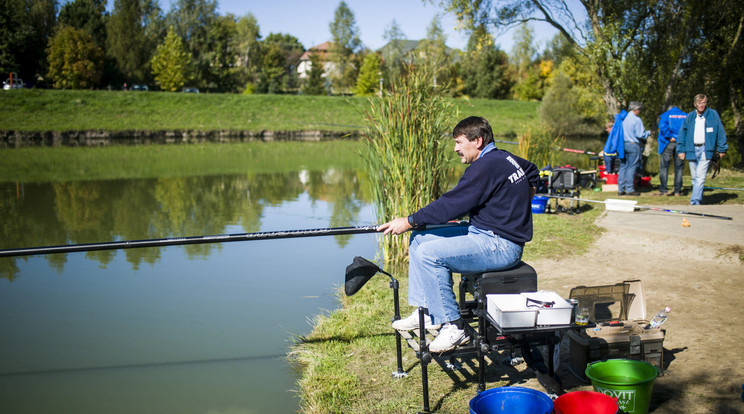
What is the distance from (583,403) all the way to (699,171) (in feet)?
27.9

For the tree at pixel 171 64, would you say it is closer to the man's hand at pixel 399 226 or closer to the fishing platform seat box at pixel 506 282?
the man's hand at pixel 399 226

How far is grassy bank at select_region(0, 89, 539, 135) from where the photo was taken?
37312 mm

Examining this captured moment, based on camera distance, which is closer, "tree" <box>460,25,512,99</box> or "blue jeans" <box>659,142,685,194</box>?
"blue jeans" <box>659,142,685,194</box>

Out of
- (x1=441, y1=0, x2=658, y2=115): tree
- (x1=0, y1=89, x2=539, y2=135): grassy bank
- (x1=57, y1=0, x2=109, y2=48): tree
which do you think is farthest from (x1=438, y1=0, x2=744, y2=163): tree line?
(x1=57, y1=0, x2=109, y2=48): tree

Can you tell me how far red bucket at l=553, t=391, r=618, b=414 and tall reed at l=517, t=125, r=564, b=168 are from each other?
10792mm

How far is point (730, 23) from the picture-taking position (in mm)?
16453

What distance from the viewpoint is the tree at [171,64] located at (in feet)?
173

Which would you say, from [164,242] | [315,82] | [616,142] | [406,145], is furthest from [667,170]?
[315,82]

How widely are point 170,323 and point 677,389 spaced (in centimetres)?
468

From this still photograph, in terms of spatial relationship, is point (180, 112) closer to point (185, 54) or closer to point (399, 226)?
point (185, 54)

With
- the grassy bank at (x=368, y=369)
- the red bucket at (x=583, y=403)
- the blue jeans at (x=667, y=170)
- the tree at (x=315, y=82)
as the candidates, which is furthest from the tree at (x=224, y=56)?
the red bucket at (x=583, y=403)

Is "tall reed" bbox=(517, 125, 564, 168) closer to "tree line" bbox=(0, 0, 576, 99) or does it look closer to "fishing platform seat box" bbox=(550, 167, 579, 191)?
"fishing platform seat box" bbox=(550, 167, 579, 191)

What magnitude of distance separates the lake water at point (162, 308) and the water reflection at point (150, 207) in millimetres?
63

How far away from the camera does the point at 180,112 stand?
138 ft
